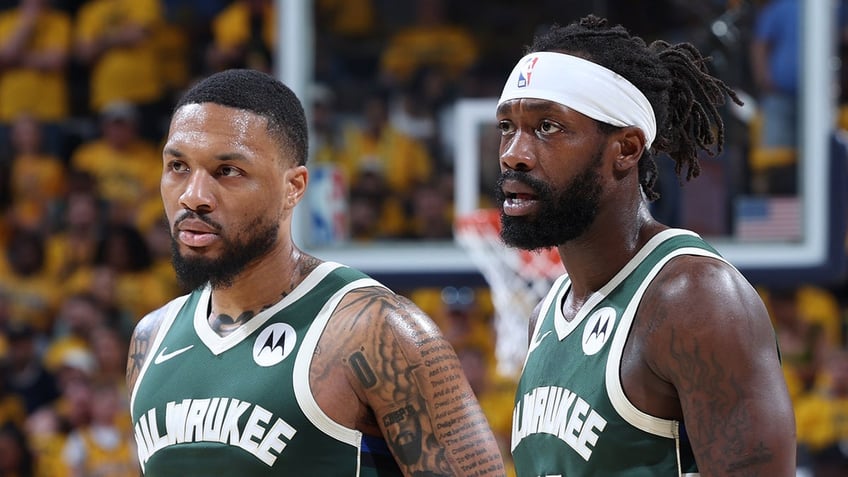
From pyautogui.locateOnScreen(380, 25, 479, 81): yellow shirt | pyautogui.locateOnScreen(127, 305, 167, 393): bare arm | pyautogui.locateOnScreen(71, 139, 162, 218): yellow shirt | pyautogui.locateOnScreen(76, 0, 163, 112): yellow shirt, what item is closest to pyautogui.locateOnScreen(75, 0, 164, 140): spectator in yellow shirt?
pyautogui.locateOnScreen(76, 0, 163, 112): yellow shirt

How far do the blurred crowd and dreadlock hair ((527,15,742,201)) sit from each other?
245 cm

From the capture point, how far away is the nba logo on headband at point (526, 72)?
3.06 metres

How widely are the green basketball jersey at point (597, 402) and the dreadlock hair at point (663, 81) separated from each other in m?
0.27

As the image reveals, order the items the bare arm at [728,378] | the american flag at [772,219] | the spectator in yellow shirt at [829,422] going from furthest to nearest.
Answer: the spectator in yellow shirt at [829,422] < the american flag at [772,219] < the bare arm at [728,378]

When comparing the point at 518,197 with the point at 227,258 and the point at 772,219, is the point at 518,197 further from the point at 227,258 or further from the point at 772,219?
the point at 772,219

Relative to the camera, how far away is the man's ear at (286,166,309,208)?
3.13m

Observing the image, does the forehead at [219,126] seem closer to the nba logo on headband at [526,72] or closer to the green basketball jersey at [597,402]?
the nba logo on headband at [526,72]

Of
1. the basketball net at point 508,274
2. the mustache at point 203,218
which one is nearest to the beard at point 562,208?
the mustache at point 203,218

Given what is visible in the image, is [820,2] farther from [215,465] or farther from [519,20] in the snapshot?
[215,465]

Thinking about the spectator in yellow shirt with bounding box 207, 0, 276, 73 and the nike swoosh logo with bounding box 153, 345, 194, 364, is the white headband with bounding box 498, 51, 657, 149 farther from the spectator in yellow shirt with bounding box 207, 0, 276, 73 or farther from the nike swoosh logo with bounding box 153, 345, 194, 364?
the spectator in yellow shirt with bounding box 207, 0, 276, 73

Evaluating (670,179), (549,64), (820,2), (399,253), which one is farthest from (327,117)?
(549,64)

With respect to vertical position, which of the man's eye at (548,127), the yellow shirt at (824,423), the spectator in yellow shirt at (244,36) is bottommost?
the yellow shirt at (824,423)

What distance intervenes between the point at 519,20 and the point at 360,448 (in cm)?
408

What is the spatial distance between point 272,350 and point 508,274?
3.07 meters
